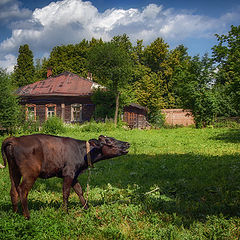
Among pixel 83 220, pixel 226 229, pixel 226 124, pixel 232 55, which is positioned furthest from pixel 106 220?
pixel 226 124

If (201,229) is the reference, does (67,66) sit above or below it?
above

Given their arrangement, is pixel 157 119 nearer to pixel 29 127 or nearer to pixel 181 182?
pixel 29 127

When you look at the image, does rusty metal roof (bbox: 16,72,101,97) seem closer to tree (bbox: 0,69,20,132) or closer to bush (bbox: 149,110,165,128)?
tree (bbox: 0,69,20,132)

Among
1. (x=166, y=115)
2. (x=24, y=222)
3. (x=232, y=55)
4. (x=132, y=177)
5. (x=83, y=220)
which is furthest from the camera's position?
(x=166, y=115)

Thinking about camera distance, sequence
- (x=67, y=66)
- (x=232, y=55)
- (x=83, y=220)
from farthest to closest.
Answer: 1. (x=67, y=66)
2. (x=232, y=55)
3. (x=83, y=220)

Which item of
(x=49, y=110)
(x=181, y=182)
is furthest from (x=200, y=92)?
(x=181, y=182)

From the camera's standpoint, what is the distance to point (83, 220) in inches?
151

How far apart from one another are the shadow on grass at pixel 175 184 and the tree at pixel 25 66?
44.5 meters

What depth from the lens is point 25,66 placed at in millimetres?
48500

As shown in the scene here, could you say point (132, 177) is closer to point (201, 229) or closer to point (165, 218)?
point (165, 218)

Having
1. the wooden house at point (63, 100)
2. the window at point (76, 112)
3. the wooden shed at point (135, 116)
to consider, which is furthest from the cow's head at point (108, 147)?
the wooden shed at point (135, 116)

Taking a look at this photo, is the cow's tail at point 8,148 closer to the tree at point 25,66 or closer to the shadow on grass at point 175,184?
the shadow on grass at point 175,184

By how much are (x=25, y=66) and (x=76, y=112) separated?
25.6 meters

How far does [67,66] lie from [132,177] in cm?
4217
